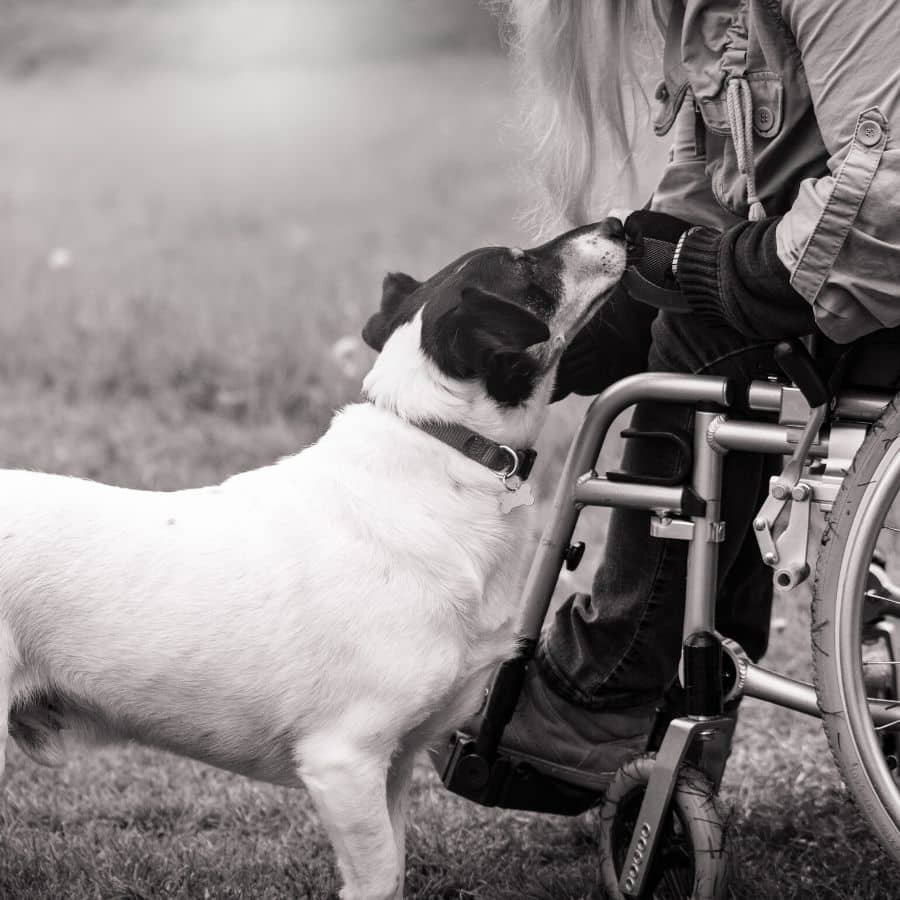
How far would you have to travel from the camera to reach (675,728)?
2383 mm

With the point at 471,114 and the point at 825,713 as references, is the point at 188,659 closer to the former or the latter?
the point at 825,713

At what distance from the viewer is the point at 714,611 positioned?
97.7 inches

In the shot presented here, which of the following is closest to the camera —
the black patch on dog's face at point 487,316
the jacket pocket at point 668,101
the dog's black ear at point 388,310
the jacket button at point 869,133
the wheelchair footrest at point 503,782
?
the jacket button at point 869,133

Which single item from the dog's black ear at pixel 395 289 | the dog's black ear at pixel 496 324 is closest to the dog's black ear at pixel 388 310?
the dog's black ear at pixel 395 289

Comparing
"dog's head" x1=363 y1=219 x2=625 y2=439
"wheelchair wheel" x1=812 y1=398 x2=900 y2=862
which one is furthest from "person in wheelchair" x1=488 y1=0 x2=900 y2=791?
"wheelchair wheel" x1=812 y1=398 x2=900 y2=862

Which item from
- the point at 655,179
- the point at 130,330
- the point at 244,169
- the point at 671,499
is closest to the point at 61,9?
the point at 244,169

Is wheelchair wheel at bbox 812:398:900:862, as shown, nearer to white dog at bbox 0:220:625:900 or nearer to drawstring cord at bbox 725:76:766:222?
drawstring cord at bbox 725:76:766:222

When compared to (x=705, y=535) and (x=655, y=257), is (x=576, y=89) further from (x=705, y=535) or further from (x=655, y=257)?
(x=705, y=535)

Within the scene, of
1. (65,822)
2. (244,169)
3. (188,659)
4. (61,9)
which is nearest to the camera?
(188,659)

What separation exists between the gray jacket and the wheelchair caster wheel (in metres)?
0.88

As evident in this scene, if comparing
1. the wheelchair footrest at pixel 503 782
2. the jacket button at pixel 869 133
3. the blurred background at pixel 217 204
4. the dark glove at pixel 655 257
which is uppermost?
the jacket button at pixel 869 133

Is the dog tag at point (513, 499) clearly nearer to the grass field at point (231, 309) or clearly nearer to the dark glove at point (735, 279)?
the dark glove at point (735, 279)

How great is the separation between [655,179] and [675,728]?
1.49 m

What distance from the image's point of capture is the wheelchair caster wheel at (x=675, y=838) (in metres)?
2.35
